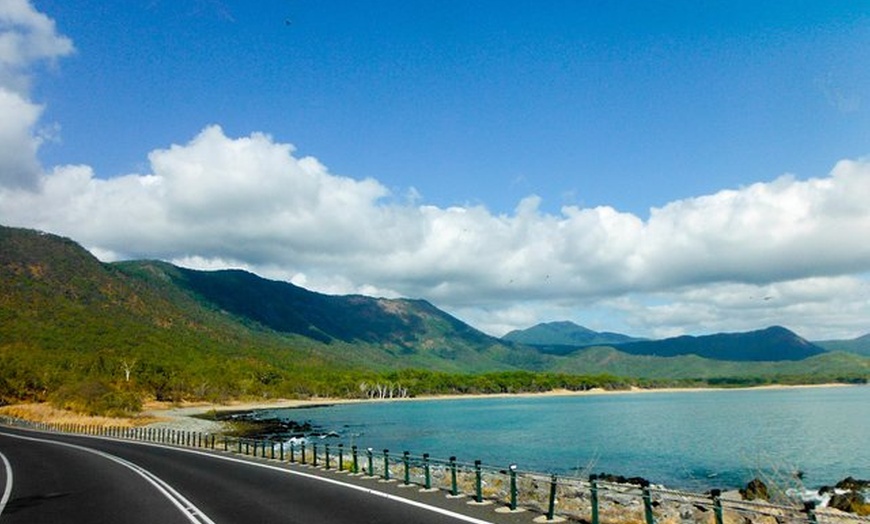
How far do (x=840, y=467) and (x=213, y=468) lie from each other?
48.9 meters

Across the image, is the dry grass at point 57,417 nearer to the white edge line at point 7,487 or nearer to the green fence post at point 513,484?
the white edge line at point 7,487

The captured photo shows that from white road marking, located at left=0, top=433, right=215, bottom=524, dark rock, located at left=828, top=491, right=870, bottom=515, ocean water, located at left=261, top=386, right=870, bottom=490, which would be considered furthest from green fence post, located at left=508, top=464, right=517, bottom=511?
dark rock, located at left=828, top=491, right=870, bottom=515

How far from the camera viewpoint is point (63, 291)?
626 feet

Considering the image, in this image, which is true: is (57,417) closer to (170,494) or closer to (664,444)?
(664,444)

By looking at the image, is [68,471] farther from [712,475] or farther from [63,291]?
[63,291]

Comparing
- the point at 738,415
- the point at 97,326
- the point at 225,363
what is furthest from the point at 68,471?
the point at 225,363

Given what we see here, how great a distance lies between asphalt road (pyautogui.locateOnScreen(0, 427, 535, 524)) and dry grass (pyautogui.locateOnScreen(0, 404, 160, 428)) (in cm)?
6407

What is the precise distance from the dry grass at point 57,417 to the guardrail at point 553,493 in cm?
2633

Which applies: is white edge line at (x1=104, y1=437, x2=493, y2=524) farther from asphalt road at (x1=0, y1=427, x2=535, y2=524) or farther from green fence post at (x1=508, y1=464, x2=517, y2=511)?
green fence post at (x1=508, y1=464, x2=517, y2=511)

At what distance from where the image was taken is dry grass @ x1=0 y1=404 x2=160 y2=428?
92.2 metres

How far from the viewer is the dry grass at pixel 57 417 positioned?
9219cm

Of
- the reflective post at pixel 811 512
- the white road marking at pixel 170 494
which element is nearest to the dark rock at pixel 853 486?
the reflective post at pixel 811 512

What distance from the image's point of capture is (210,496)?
824 inches

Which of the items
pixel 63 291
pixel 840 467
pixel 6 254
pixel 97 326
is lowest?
pixel 840 467
